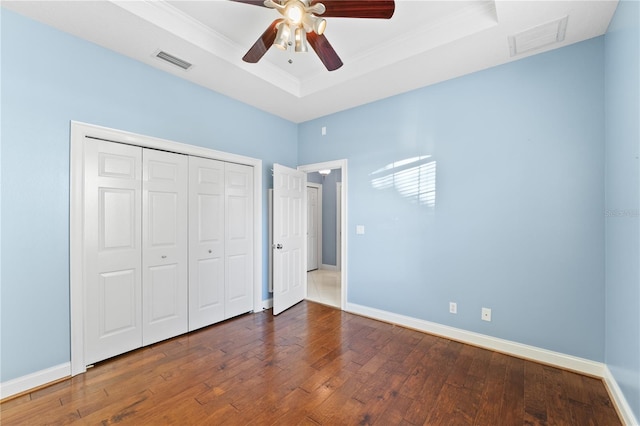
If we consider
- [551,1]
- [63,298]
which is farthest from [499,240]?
[63,298]

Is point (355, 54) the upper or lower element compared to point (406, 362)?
upper

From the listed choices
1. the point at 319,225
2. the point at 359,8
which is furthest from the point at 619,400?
the point at 319,225

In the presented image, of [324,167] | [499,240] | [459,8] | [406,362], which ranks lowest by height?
[406,362]

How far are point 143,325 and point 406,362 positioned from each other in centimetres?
259

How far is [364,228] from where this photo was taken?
3.63 meters

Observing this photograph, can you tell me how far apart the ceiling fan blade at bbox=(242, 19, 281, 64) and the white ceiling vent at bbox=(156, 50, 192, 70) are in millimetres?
870

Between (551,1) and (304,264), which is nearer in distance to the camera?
(551,1)

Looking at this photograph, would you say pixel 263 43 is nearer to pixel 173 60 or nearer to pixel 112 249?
pixel 173 60

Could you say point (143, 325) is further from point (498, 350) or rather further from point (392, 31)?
point (392, 31)

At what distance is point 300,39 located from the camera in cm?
194

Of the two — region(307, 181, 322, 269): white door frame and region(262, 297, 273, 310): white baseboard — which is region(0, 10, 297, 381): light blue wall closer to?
region(262, 297, 273, 310): white baseboard

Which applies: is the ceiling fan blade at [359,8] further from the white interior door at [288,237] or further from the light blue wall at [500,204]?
the white interior door at [288,237]

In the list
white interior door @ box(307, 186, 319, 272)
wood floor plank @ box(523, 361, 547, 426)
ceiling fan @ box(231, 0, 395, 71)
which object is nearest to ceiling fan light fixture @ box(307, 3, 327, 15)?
ceiling fan @ box(231, 0, 395, 71)

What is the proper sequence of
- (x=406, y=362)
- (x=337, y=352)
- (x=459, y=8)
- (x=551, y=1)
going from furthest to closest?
(x=337, y=352) < (x=406, y=362) < (x=459, y=8) < (x=551, y=1)
